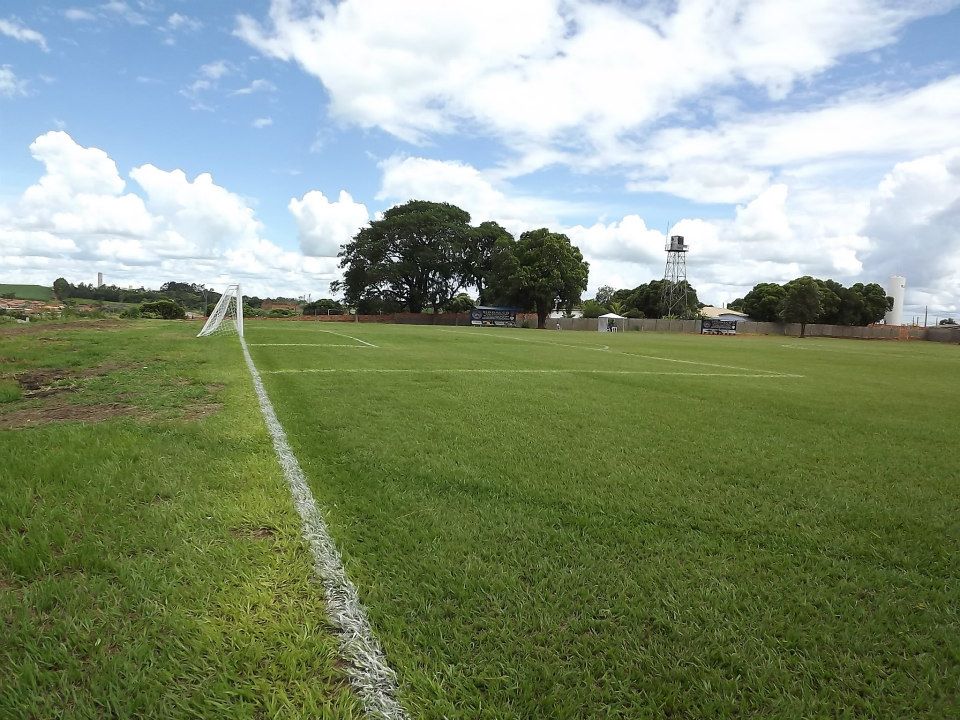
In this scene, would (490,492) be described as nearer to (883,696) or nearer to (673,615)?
(673,615)

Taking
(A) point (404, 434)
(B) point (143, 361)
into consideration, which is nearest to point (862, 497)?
(A) point (404, 434)

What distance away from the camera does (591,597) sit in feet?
7.70

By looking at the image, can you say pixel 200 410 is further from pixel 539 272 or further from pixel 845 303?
pixel 845 303

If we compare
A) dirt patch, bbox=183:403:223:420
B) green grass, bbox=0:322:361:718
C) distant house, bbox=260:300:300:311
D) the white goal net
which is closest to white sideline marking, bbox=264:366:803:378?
dirt patch, bbox=183:403:223:420

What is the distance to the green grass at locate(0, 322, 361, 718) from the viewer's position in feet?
5.85

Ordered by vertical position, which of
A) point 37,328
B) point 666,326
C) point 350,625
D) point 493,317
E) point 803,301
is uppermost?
point 803,301

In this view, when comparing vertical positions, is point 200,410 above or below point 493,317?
below

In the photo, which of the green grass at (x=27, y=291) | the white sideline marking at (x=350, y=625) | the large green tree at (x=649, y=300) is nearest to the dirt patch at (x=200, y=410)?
the white sideline marking at (x=350, y=625)

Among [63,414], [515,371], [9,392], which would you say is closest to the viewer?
[63,414]

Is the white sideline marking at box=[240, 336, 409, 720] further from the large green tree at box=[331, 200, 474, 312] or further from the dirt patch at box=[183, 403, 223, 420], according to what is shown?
the large green tree at box=[331, 200, 474, 312]

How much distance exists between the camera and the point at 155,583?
7.77ft

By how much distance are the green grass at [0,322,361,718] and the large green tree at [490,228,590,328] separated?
55.0m

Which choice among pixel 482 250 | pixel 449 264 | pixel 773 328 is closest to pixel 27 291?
pixel 449 264

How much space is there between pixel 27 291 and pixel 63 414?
2495 inches
